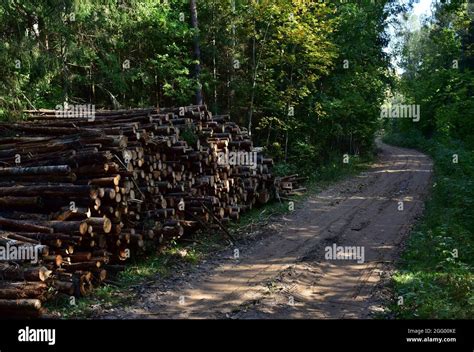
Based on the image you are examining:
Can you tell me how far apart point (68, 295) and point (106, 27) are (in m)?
11.7

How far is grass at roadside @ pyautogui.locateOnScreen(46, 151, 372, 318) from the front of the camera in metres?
7.60

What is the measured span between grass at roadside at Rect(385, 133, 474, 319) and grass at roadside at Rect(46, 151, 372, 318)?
4447 millimetres

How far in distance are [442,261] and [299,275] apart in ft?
9.80

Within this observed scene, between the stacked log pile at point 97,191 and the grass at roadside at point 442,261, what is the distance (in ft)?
16.9

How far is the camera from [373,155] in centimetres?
3459

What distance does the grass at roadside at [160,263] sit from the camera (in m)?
7.60

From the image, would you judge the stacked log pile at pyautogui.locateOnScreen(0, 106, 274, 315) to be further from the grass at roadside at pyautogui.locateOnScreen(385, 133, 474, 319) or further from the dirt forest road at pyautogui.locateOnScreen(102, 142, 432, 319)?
the grass at roadside at pyautogui.locateOnScreen(385, 133, 474, 319)

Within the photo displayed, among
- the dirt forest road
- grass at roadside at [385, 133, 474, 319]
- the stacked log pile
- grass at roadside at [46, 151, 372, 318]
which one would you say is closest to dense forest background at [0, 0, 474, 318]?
grass at roadside at [385, 133, 474, 319]

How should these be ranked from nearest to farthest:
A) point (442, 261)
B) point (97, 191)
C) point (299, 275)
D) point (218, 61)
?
point (97, 191)
point (299, 275)
point (442, 261)
point (218, 61)

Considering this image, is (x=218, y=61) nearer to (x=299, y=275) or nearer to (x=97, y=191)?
(x=97, y=191)

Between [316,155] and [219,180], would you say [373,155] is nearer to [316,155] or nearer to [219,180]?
[316,155]

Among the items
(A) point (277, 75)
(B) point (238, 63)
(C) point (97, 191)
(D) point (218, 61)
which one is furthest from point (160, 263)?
(A) point (277, 75)

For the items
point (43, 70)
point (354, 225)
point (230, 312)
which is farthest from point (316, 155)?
point (230, 312)

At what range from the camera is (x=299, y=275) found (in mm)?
9320
